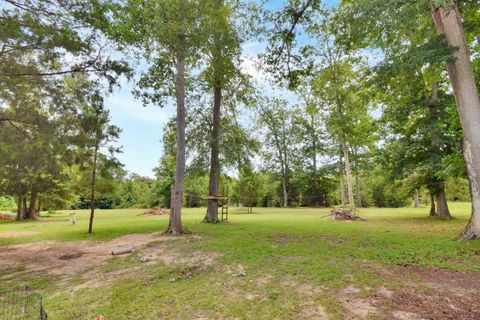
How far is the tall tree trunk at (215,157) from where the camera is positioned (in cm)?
1460

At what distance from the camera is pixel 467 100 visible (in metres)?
6.71

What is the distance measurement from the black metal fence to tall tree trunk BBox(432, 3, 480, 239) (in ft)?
30.5

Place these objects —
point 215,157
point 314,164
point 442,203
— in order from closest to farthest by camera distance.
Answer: point 442,203, point 215,157, point 314,164

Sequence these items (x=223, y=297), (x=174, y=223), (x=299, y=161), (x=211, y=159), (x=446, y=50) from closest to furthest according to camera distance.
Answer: (x=223, y=297) < (x=446, y=50) < (x=174, y=223) < (x=211, y=159) < (x=299, y=161)

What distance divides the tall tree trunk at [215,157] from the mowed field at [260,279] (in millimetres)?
6495

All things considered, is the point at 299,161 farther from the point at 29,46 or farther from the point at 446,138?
the point at 29,46

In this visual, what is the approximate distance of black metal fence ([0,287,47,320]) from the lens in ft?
11.5

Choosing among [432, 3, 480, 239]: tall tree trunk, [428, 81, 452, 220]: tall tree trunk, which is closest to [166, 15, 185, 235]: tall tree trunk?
[432, 3, 480, 239]: tall tree trunk

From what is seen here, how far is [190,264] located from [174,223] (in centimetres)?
495

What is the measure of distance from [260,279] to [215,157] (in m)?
10.3

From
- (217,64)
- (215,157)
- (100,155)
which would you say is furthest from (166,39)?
(215,157)

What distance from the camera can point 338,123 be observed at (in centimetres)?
1856

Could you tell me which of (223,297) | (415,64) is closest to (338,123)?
(415,64)

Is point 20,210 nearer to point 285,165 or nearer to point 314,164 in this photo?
point 285,165
